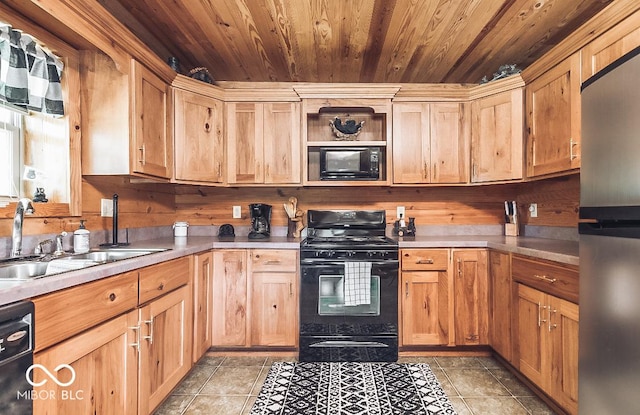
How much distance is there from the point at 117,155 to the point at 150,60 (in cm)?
67

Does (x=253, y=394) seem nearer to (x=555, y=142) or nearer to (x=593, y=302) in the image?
(x=593, y=302)

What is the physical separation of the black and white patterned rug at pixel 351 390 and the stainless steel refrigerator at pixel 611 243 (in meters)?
0.96

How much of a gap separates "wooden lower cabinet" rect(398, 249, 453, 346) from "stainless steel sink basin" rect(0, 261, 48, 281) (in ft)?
7.00

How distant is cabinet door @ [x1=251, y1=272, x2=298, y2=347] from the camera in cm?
253

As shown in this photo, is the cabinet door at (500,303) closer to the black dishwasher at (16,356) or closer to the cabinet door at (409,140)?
the cabinet door at (409,140)

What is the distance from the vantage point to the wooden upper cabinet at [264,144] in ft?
9.28

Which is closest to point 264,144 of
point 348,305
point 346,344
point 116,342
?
point 348,305

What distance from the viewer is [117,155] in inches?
77.9

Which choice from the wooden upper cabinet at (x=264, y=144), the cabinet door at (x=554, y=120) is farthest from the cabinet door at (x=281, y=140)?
the cabinet door at (x=554, y=120)

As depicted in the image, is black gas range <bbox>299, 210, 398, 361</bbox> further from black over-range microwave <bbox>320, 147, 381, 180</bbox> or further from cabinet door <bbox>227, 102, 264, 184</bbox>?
cabinet door <bbox>227, 102, 264, 184</bbox>

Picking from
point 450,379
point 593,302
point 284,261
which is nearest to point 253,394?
point 284,261

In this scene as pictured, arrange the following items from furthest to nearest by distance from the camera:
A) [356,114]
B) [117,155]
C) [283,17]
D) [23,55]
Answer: [356,114] < [283,17] < [117,155] < [23,55]

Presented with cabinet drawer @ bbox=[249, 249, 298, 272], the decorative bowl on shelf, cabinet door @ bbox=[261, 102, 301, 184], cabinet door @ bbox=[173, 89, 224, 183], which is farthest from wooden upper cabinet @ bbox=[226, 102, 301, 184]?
cabinet drawer @ bbox=[249, 249, 298, 272]

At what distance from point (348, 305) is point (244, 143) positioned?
1571 millimetres
